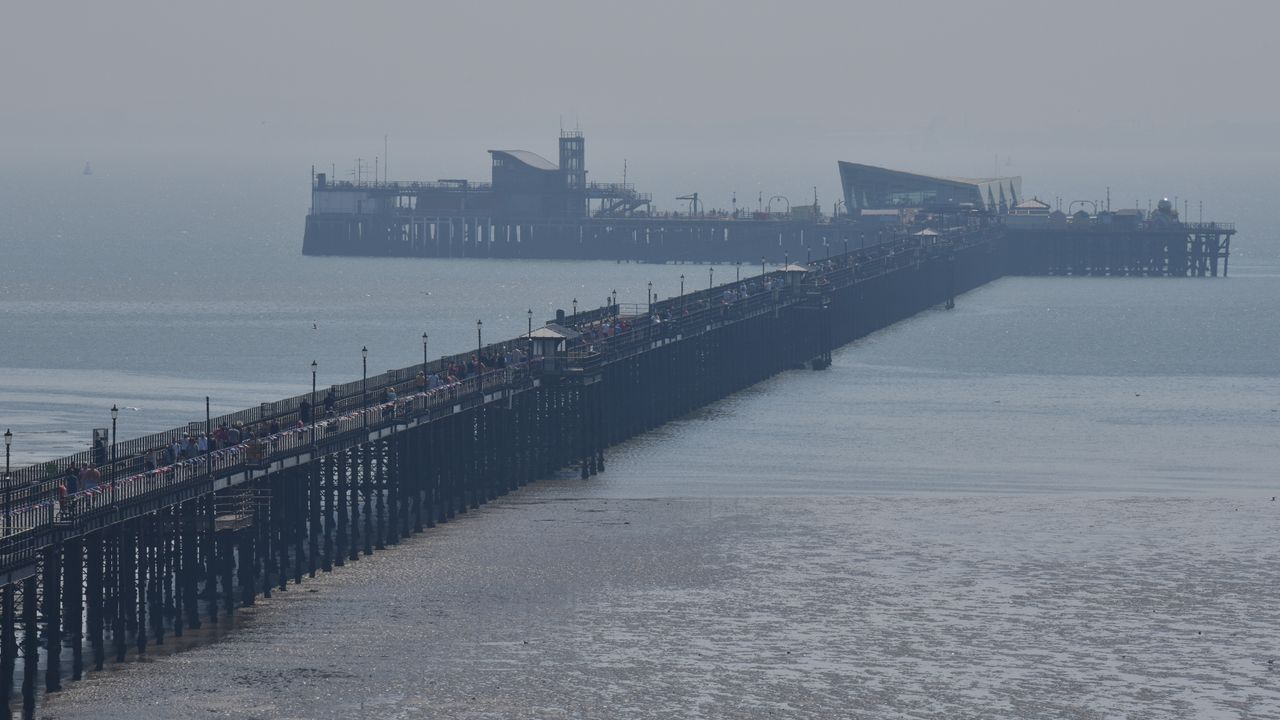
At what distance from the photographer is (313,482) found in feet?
238

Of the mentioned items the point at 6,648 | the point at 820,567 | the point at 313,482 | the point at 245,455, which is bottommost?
the point at 820,567

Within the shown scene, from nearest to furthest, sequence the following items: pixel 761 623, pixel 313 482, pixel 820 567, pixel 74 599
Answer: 1. pixel 74 599
2. pixel 761 623
3. pixel 313 482
4. pixel 820 567

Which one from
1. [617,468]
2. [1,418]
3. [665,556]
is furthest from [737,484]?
[1,418]

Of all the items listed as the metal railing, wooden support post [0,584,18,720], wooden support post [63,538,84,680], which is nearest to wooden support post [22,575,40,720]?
wooden support post [63,538,84,680]

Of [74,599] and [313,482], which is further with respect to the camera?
[313,482]

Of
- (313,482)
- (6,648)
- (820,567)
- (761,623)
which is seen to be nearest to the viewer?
(6,648)

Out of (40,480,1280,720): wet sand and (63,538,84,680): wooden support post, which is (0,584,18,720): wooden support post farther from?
(63,538,84,680): wooden support post

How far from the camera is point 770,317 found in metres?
135

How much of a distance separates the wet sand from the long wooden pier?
57.4 inches

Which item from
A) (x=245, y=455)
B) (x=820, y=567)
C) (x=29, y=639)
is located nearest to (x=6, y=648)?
(x=29, y=639)

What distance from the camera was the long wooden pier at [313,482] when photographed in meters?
59.2

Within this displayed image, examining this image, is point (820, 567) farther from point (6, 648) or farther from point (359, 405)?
point (6, 648)

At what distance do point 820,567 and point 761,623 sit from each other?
8.53 m

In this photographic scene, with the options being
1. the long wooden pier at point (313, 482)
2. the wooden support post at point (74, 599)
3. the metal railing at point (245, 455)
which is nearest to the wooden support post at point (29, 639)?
the long wooden pier at point (313, 482)
